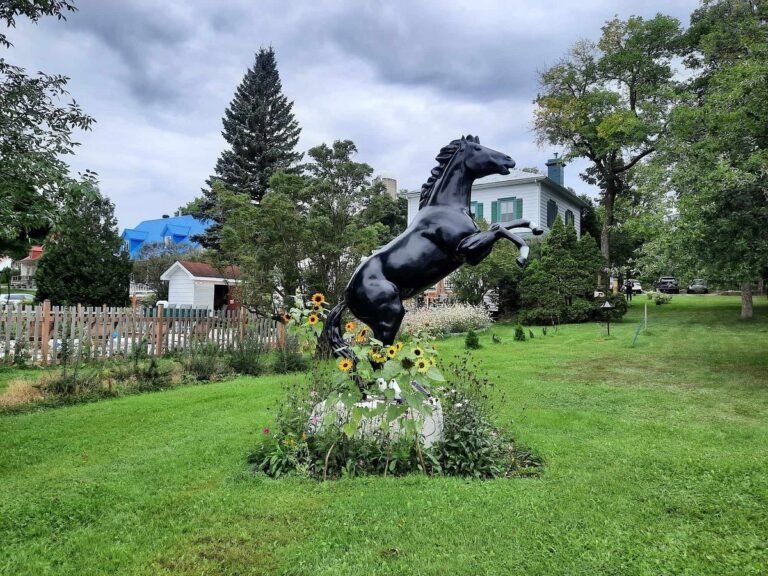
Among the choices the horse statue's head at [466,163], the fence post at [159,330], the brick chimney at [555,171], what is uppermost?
the brick chimney at [555,171]

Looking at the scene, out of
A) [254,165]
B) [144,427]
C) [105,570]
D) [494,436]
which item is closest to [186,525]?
[105,570]

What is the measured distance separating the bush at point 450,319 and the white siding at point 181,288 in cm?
1075

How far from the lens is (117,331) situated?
11570 mm

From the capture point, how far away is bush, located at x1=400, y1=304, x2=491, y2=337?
17.6 metres

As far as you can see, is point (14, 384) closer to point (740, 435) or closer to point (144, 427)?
point (144, 427)

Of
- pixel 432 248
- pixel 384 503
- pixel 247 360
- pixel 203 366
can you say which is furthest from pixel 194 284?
pixel 384 503

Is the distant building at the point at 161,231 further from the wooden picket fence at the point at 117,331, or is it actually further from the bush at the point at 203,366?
the bush at the point at 203,366

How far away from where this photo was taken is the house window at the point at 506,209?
28188 millimetres

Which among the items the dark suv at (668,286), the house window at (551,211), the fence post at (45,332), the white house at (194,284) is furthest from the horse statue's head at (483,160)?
the dark suv at (668,286)

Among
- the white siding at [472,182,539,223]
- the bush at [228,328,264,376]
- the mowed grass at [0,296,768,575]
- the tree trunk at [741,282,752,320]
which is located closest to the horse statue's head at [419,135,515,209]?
the mowed grass at [0,296,768,575]

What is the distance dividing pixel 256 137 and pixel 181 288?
10456mm

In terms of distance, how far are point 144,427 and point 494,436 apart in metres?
4.32

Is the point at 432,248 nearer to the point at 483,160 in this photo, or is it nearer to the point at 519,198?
the point at 483,160

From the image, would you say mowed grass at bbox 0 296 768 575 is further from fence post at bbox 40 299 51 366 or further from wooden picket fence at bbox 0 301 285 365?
fence post at bbox 40 299 51 366
